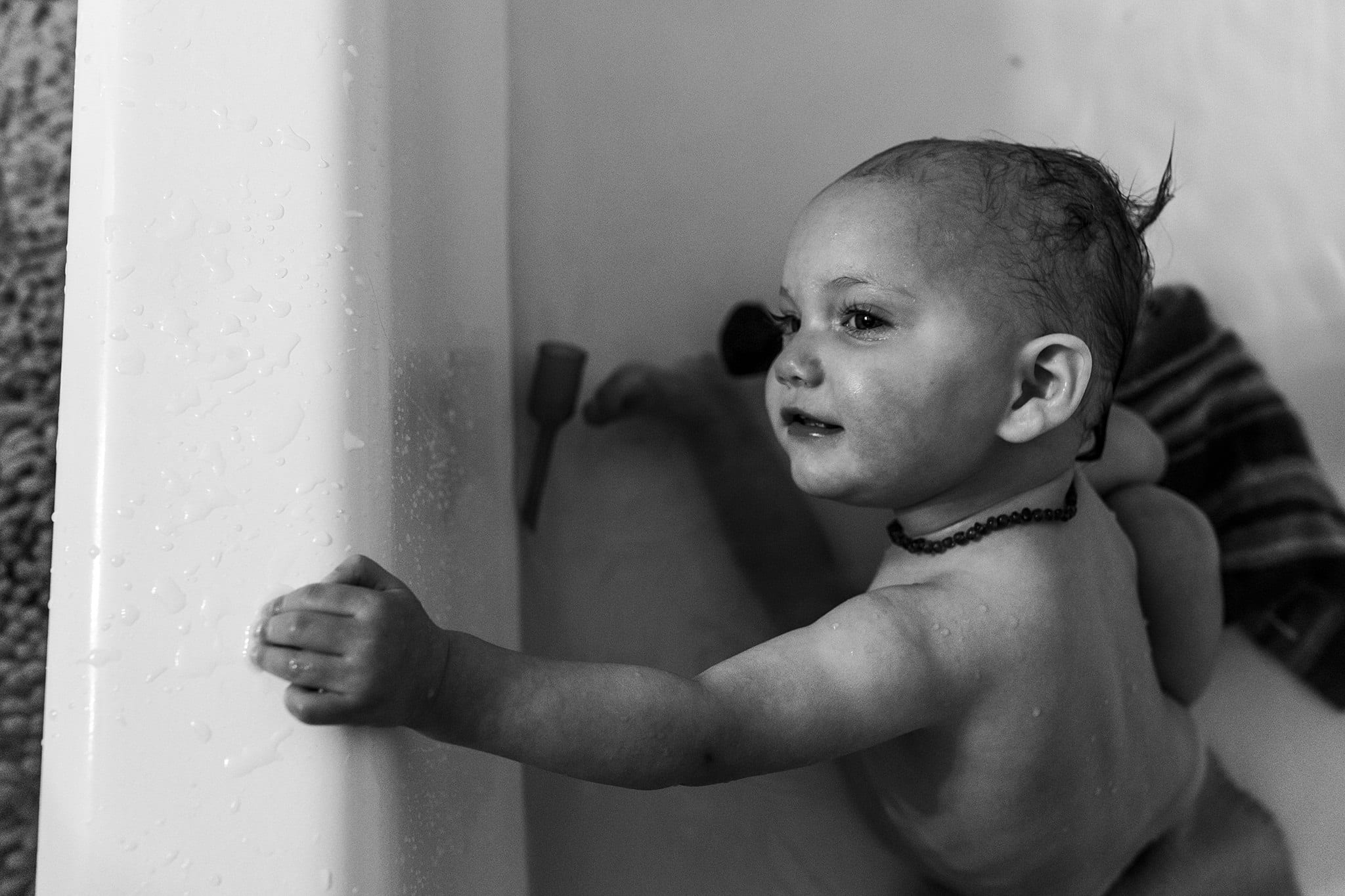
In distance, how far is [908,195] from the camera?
0.75 metres

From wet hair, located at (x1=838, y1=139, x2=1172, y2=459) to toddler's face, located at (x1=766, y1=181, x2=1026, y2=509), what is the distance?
0.8 inches

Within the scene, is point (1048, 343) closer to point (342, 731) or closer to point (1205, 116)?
point (342, 731)

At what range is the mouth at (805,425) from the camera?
Answer: 77 cm

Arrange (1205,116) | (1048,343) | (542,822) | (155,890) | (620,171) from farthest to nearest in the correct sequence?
1. (1205,116)
2. (620,171)
3. (542,822)
4. (1048,343)
5. (155,890)

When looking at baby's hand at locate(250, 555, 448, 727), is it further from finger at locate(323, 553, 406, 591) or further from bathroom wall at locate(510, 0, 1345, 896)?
bathroom wall at locate(510, 0, 1345, 896)

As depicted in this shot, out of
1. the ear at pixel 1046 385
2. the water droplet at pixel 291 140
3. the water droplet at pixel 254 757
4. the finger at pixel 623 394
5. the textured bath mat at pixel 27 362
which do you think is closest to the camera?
the water droplet at pixel 254 757

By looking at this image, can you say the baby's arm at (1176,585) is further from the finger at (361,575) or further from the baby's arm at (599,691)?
the finger at (361,575)

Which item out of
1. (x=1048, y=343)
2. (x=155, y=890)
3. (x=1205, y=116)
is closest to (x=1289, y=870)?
(x=1048, y=343)

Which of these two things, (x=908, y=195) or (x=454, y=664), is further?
(x=908, y=195)

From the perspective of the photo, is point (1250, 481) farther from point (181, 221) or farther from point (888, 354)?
point (181, 221)

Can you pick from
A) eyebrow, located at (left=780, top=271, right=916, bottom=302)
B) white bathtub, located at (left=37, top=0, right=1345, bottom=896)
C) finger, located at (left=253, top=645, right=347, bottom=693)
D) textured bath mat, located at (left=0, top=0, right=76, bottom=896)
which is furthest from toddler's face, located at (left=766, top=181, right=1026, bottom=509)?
textured bath mat, located at (left=0, top=0, right=76, bottom=896)

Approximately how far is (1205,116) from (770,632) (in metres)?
0.80

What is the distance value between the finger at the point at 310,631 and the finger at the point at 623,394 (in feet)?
1.76

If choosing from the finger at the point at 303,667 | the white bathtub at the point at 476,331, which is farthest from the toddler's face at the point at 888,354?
the finger at the point at 303,667
